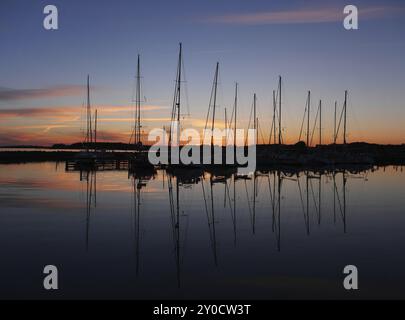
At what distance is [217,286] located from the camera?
11.4 meters

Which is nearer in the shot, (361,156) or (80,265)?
(80,265)

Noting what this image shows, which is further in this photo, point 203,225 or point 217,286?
point 203,225

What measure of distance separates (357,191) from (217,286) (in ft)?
87.7

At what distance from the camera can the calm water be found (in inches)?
446

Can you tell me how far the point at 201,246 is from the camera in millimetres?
15719

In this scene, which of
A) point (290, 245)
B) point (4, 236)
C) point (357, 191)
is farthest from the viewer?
point (357, 191)

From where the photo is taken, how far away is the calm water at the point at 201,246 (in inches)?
446

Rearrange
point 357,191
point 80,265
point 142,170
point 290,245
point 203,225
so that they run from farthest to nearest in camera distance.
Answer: point 142,170
point 357,191
point 203,225
point 290,245
point 80,265

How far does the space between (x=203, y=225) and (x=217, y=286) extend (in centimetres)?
851

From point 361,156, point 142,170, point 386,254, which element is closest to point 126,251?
point 386,254

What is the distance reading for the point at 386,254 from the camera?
14719 mm

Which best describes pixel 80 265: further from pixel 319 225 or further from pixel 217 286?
pixel 319 225
